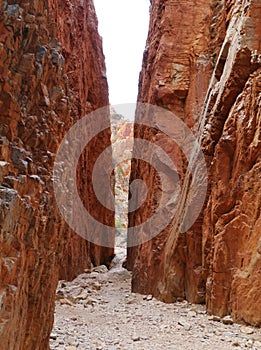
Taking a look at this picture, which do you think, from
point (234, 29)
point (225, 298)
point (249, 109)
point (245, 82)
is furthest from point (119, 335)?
point (234, 29)

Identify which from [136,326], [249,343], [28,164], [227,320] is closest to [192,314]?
[227,320]

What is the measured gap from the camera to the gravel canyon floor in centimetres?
564

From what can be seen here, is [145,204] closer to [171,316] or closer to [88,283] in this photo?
[88,283]

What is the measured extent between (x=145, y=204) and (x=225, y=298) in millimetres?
5517

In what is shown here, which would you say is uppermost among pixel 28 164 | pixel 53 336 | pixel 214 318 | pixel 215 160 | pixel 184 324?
pixel 215 160

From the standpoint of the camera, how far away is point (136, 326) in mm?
6887

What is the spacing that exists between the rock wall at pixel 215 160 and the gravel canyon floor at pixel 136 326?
337mm

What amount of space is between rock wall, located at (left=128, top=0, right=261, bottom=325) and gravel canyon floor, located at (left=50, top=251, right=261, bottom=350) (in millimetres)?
337

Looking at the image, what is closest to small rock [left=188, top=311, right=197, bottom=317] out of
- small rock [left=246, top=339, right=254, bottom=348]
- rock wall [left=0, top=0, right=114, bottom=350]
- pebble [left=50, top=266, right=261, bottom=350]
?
pebble [left=50, top=266, right=261, bottom=350]

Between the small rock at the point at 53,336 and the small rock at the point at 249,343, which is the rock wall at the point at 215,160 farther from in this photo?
the small rock at the point at 53,336

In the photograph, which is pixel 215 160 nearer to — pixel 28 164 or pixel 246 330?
pixel 246 330

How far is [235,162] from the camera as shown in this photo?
7059mm

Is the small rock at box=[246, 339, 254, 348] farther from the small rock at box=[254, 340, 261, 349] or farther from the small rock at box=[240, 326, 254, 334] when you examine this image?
the small rock at box=[240, 326, 254, 334]

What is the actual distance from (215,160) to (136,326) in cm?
356
